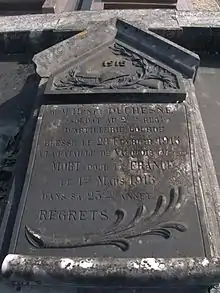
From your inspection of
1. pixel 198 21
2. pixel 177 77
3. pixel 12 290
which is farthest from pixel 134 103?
pixel 198 21

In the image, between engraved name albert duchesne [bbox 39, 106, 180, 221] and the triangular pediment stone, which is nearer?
engraved name albert duchesne [bbox 39, 106, 180, 221]

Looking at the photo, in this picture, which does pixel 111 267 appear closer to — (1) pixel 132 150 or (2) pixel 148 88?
(1) pixel 132 150

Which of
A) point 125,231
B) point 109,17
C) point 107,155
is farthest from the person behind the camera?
point 109,17

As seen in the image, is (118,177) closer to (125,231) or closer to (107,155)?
(107,155)

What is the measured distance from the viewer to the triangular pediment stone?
10.7 ft

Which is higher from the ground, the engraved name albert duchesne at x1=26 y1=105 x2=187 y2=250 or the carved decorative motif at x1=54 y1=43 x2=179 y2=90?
the carved decorative motif at x1=54 y1=43 x2=179 y2=90

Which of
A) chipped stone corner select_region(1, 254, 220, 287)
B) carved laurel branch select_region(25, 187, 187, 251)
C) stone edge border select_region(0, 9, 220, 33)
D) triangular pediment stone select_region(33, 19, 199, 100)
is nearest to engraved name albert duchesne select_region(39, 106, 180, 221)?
carved laurel branch select_region(25, 187, 187, 251)

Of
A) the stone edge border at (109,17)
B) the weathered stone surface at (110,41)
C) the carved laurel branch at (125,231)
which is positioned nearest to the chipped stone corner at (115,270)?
the carved laurel branch at (125,231)

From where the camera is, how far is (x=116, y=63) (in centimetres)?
353

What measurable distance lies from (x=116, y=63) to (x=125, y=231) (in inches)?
61.2

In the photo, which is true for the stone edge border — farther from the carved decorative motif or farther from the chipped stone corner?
the chipped stone corner

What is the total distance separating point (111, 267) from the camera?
7.20ft

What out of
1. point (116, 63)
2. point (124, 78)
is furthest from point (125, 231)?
point (116, 63)

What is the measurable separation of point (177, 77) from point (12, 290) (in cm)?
179
